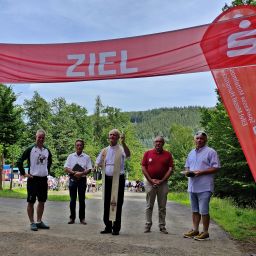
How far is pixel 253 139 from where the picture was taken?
5688mm

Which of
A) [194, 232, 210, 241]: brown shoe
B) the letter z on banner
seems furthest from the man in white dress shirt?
the letter z on banner

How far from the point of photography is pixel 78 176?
365 inches

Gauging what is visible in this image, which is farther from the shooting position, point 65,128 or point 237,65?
point 65,128

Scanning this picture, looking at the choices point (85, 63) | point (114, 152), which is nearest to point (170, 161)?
point (114, 152)

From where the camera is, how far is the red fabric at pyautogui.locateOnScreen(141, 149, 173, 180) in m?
8.39

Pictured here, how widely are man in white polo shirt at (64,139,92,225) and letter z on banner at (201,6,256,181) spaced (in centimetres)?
432

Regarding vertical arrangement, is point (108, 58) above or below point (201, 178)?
above

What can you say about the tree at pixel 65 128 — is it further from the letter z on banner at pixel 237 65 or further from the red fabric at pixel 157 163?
the letter z on banner at pixel 237 65

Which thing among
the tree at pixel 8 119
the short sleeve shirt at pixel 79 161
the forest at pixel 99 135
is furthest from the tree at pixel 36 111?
the short sleeve shirt at pixel 79 161

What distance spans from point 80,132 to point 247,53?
266 ft

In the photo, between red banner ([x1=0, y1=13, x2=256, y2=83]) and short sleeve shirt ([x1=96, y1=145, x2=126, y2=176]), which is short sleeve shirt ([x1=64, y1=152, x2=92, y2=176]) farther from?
red banner ([x1=0, y1=13, x2=256, y2=83])

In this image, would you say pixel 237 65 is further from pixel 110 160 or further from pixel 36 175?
pixel 36 175

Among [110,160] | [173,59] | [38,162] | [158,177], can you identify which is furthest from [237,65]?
[38,162]

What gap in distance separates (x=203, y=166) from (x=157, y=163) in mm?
1130
